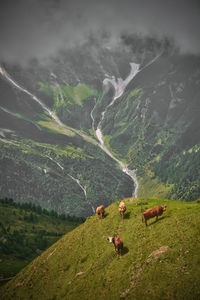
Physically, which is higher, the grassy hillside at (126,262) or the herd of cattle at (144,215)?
the herd of cattle at (144,215)

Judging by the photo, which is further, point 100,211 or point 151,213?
point 100,211

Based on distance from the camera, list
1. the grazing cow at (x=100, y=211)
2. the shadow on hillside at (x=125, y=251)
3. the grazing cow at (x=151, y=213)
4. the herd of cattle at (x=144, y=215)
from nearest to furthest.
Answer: the shadow on hillside at (x=125, y=251)
the herd of cattle at (x=144, y=215)
the grazing cow at (x=151, y=213)
the grazing cow at (x=100, y=211)

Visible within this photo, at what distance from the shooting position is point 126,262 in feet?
121

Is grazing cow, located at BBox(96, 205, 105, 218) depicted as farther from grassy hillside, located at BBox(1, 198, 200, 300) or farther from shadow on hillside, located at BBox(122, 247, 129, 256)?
shadow on hillside, located at BBox(122, 247, 129, 256)

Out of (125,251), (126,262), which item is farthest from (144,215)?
(126,262)

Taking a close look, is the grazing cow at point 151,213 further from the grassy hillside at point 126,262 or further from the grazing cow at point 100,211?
the grazing cow at point 100,211

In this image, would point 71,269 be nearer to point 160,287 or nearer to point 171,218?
point 171,218

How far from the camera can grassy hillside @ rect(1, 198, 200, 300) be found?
2905cm

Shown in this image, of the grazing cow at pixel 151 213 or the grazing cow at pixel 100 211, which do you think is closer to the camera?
the grazing cow at pixel 151 213

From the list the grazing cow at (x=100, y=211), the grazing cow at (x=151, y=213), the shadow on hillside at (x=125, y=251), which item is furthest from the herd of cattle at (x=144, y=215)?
the grazing cow at (x=100, y=211)

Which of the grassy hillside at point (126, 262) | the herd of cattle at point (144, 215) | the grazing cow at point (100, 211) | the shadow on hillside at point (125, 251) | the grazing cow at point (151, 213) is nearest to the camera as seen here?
the grassy hillside at point (126, 262)

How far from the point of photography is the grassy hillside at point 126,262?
95.3 feet

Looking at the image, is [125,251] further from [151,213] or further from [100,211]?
[100,211]

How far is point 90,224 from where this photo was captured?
191 feet
